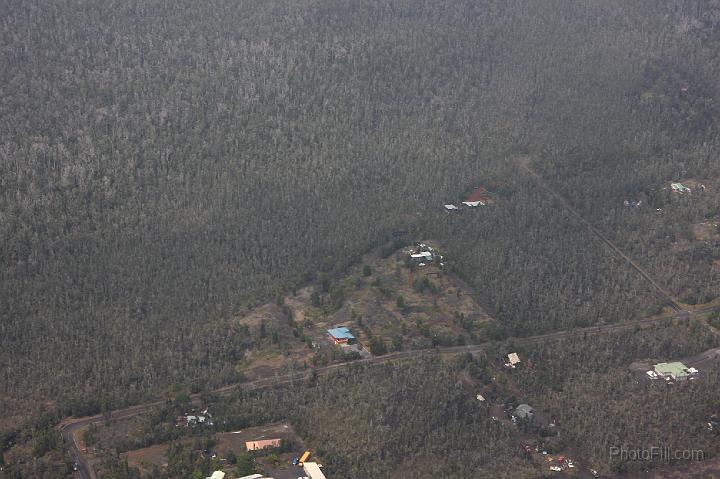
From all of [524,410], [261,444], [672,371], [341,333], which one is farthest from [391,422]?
[672,371]

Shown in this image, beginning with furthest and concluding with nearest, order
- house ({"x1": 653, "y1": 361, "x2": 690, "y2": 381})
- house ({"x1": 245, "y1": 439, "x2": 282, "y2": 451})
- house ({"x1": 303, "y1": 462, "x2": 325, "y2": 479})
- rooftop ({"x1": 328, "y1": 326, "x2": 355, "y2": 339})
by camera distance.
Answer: rooftop ({"x1": 328, "y1": 326, "x2": 355, "y2": 339}) → house ({"x1": 653, "y1": 361, "x2": 690, "y2": 381}) → house ({"x1": 245, "y1": 439, "x2": 282, "y2": 451}) → house ({"x1": 303, "y1": 462, "x2": 325, "y2": 479})

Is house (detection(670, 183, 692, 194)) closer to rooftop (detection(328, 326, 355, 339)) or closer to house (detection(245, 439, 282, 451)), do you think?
rooftop (detection(328, 326, 355, 339))

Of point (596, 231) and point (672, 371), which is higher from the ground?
point (596, 231)

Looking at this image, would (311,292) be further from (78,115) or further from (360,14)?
(360,14)

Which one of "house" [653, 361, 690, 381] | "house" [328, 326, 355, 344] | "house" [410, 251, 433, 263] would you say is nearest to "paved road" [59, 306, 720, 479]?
"house" [328, 326, 355, 344]

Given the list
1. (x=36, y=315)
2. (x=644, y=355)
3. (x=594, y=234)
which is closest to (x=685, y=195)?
(x=594, y=234)

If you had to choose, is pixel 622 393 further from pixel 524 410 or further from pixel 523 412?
pixel 523 412
